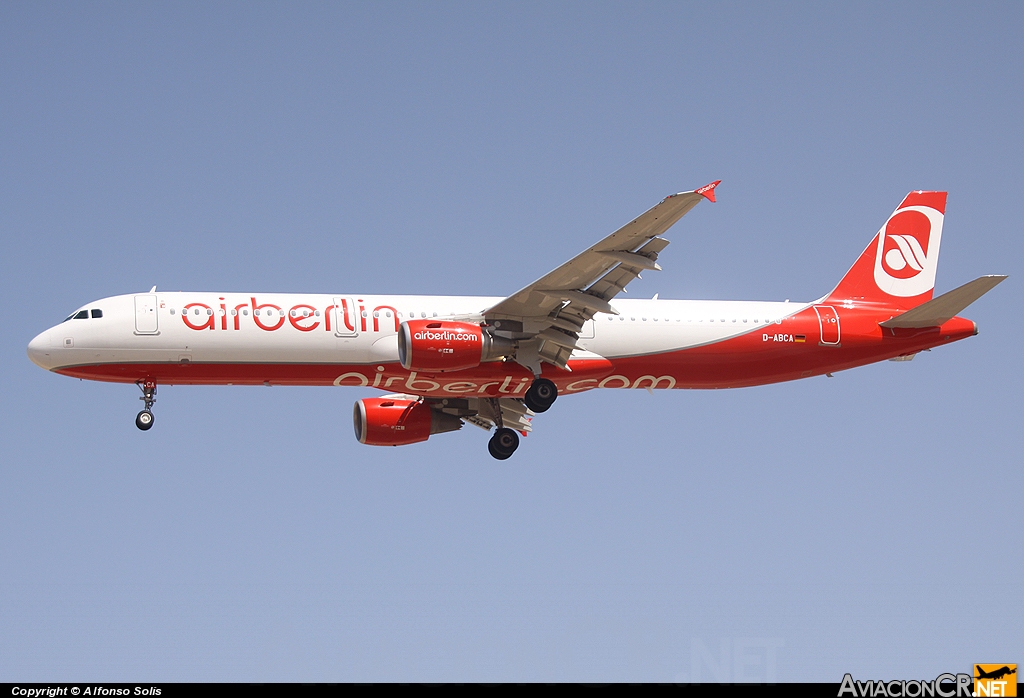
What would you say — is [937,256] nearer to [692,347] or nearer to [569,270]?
[692,347]

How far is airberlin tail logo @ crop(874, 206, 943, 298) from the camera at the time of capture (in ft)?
136

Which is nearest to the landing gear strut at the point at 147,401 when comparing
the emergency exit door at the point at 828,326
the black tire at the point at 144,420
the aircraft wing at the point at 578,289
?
the black tire at the point at 144,420

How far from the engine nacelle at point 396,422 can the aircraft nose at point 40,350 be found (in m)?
10.5

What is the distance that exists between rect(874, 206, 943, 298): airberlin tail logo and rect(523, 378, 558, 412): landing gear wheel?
12.3m

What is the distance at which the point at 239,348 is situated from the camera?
3562 centimetres

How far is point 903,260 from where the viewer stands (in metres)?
42.0

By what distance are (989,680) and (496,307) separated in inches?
668

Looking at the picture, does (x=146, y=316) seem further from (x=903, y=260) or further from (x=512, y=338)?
(x=903, y=260)

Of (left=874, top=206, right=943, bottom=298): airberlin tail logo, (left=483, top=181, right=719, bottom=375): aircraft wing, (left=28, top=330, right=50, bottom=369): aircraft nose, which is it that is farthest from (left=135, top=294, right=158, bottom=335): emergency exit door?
(left=874, top=206, right=943, bottom=298): airberlin tail logo

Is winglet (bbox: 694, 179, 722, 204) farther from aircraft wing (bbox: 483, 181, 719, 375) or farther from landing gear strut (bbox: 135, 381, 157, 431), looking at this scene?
landing gear strut (bbox: 135, 381, 157, 431)

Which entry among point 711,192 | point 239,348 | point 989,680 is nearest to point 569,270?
point 711,192

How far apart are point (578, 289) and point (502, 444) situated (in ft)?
25.8

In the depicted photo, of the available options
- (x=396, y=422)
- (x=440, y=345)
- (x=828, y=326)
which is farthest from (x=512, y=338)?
(x=828, y=326)

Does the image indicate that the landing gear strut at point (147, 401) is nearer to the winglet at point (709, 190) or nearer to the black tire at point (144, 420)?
the black tire at point (144, 420)
